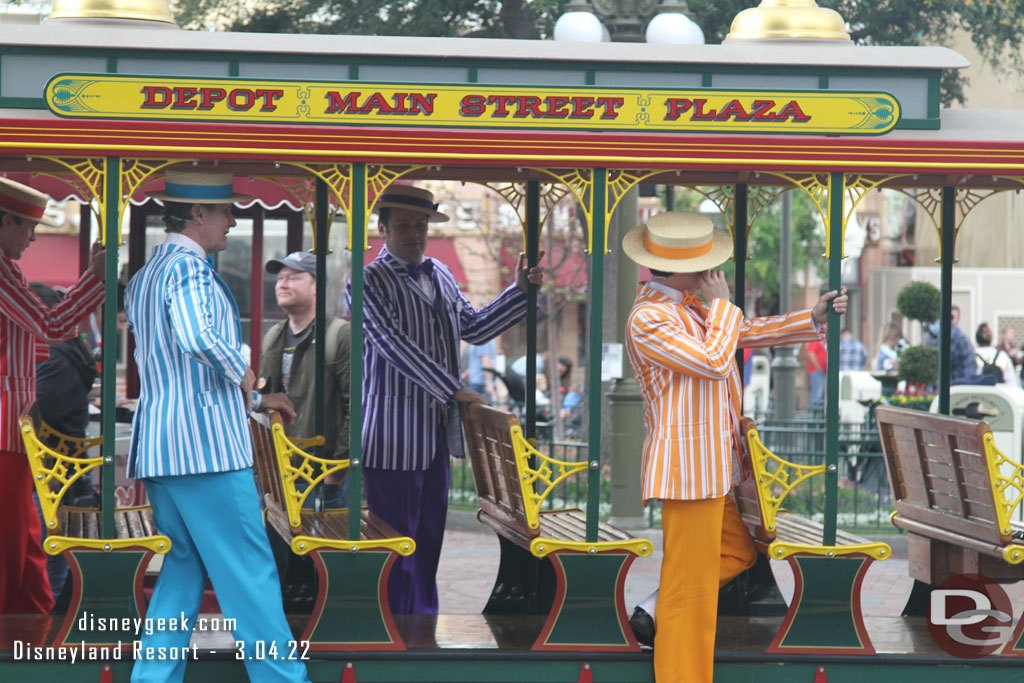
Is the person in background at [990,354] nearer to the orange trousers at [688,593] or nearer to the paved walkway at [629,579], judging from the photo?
the paved walkway at [629,579]

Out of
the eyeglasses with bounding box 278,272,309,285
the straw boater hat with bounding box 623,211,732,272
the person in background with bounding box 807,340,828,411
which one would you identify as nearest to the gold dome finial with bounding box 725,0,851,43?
the straw boater hat with bounding box 623,211,732,272

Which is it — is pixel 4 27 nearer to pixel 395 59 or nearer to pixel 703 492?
pixel 395 59

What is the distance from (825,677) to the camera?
467 cm

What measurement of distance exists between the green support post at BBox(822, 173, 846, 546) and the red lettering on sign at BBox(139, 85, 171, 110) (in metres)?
2.44

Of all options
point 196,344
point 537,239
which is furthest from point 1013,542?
point 196,344

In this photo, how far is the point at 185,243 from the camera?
4508 millimetres

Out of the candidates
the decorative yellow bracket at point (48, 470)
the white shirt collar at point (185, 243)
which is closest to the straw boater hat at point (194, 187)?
the white shirt collar at point (185, 243)

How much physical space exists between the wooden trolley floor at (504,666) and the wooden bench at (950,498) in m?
0.39

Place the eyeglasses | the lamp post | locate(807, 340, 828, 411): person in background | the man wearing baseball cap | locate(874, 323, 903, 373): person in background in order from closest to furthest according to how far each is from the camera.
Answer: the man wearing baseball cap, the eyeglasses, the lamp post, locate(874, 323, 903, 373): person in background, locate(807, 340, 828, 411): person in background

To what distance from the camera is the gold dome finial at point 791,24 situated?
16.4ft

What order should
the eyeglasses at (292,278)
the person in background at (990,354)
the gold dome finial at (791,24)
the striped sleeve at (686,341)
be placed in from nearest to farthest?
1. the striped sleeve at (686,341)
2. the gold dome finial at (791,24)
3. the eyeglasses at (292,278)
4. the person in background at (990,354)

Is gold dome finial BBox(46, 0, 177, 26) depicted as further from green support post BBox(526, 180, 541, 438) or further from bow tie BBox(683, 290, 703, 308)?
bow tie BBox(683, 290, 703, 308)

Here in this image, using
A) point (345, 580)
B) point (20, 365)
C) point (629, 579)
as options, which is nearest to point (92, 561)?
point (345, 580)

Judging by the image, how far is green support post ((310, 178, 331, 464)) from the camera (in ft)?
18.5
